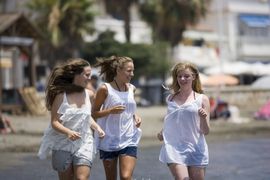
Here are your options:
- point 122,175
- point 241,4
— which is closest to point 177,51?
point 241,4

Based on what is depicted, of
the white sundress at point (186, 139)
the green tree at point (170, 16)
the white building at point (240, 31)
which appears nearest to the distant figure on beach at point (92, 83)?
the white sundress at point (186, 139)

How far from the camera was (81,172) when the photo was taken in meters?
5.77

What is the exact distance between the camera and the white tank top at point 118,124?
6386mm

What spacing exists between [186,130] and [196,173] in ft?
1.34

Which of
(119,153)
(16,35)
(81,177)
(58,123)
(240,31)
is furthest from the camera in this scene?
(240,31)

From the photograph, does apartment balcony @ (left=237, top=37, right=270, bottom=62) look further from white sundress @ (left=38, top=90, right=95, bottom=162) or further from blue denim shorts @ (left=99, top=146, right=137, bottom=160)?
white sundress @ (left=38, top=90, right=95, bottom=162)

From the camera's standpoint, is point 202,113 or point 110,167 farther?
point 110,167

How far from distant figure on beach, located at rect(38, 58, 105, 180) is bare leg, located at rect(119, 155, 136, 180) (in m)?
0.42

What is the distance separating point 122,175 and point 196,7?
3822 cm

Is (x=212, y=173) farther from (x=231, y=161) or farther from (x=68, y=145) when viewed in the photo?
(x=68, y=145)

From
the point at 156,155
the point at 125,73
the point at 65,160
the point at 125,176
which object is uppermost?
the point at 125,73

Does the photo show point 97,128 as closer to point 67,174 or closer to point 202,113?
point 67,174

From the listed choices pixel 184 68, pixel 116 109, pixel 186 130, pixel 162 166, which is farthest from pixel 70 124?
pixel 162 166

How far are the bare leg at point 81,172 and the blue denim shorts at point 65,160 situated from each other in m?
0.04
